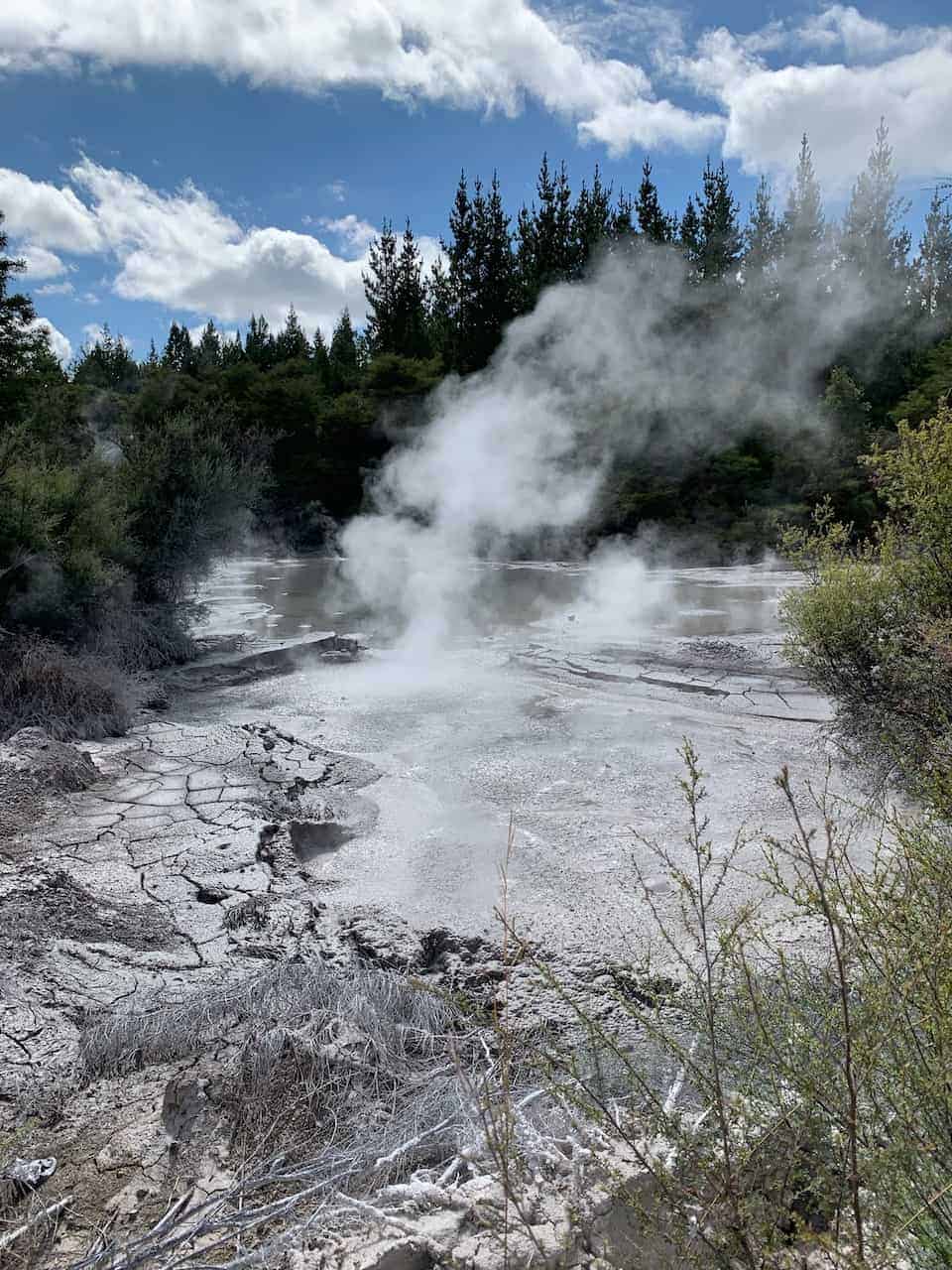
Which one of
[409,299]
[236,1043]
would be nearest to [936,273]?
[409,299]

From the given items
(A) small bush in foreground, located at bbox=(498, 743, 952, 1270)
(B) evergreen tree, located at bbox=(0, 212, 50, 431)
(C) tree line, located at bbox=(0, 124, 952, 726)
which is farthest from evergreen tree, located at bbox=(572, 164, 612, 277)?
(A) small bush in foreground, located at bbox=(498, 743, 952, 1270)

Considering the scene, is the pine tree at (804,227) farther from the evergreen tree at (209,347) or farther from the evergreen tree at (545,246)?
the evergreen tree at (209,347)

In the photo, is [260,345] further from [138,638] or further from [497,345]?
[138,638]

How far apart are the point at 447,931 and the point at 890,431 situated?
2431cm

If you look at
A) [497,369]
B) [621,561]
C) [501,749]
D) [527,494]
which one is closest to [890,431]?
[621,561]

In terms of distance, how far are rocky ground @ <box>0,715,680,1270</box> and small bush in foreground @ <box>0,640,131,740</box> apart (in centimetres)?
186

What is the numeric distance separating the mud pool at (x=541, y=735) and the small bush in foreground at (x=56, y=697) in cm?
77

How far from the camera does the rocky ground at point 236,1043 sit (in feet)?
7.37

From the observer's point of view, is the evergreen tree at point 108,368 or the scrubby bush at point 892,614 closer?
the scrubby bush at point 892,614

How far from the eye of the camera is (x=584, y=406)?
25.2 meters

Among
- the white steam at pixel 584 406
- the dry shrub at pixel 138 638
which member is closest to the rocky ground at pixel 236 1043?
the dry shrub at pixel 138 638

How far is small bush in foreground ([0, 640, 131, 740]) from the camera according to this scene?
743cm

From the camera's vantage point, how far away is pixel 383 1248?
6.90 feet

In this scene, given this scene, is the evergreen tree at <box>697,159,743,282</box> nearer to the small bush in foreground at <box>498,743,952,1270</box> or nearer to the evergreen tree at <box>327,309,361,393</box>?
the evergreen tree at <box>327,309,361,393</box>
